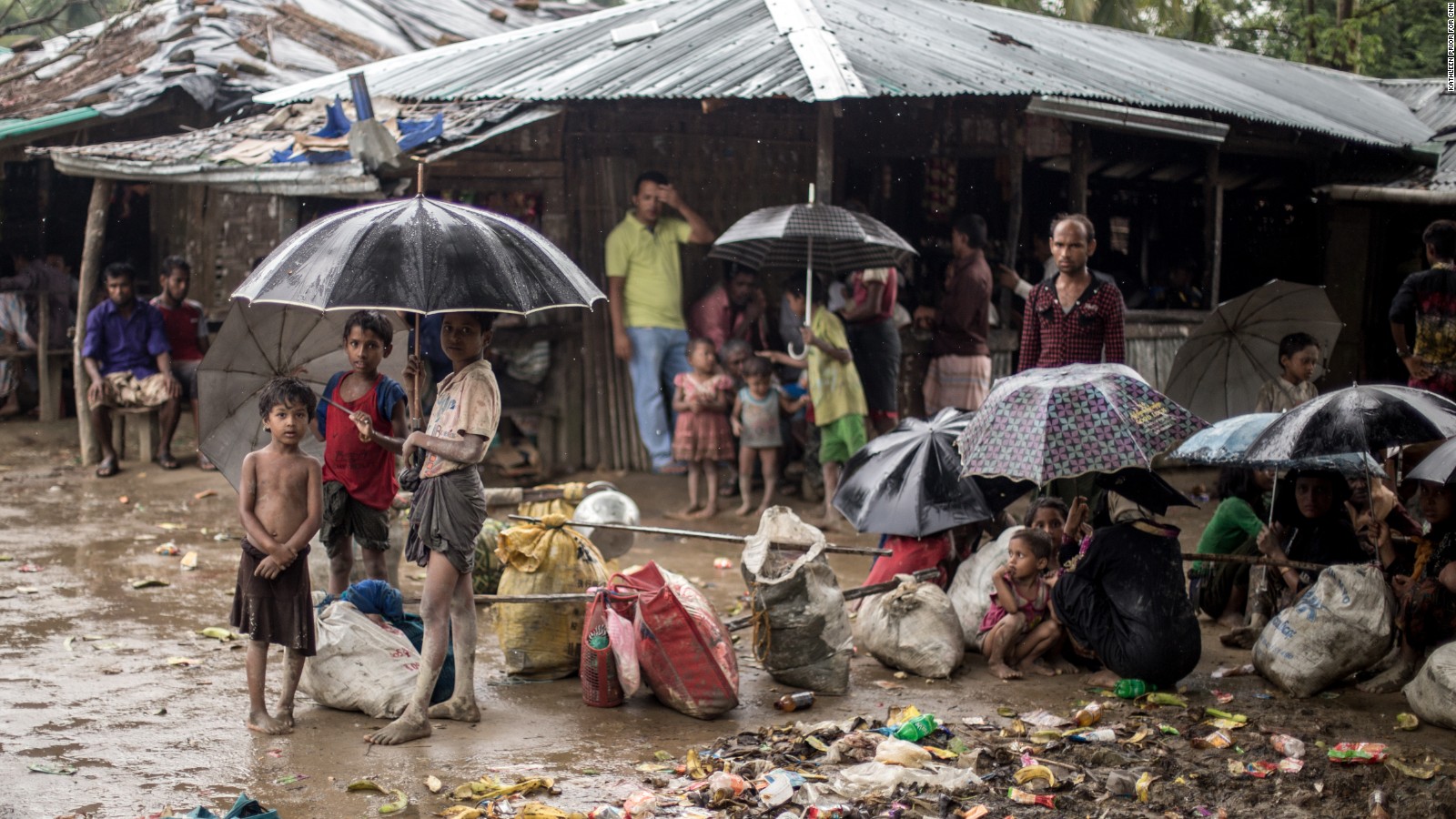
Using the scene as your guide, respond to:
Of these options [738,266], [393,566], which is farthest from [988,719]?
[738,266]

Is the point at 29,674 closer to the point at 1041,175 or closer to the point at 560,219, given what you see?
the point at 560,219

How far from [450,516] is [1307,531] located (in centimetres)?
393

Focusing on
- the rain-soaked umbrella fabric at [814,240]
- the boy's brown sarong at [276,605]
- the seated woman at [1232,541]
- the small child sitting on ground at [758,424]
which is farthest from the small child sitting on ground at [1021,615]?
the small child sitting on ground at [758,424]

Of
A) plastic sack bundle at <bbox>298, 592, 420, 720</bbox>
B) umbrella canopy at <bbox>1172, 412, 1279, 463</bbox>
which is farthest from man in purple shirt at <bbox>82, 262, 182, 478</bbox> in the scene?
umbrella canopy at <bbox>1172, 412, 1279, 463</bbox>

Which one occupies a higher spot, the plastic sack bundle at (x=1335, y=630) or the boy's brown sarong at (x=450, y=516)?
the boy's brown sarong at (x=450, y=516)

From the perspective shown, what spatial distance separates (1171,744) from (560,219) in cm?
683

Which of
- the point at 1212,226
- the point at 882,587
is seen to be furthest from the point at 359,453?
the point at 1212,226

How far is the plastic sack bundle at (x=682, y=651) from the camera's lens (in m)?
5.41

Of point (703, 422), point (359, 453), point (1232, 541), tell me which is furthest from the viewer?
point (703, 422)

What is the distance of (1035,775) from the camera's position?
4.82 meters

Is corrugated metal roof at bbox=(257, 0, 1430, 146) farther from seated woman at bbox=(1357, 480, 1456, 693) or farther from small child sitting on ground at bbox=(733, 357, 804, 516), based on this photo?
seated woman at bbox=(1357, 480, 1456, 693)

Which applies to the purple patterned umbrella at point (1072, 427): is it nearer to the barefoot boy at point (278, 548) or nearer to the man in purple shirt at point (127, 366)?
the barefoot boy at point (278, 548)

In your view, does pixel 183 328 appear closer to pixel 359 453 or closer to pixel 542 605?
pixel 359 453

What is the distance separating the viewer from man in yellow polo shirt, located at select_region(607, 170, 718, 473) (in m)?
10.2
